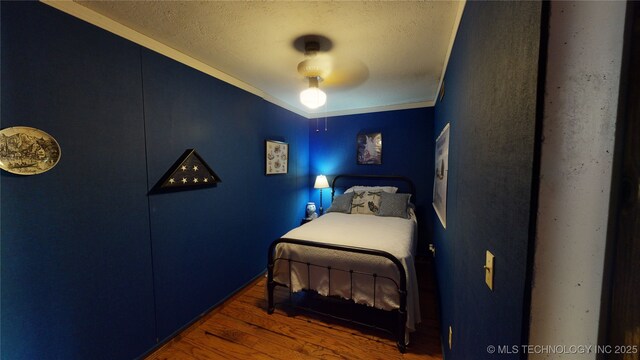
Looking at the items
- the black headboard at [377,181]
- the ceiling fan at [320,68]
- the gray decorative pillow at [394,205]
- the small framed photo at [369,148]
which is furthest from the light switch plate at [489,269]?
the small framed photo at [369,148]

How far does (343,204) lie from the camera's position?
3.31 metres

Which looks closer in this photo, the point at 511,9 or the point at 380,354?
the point at 511,9

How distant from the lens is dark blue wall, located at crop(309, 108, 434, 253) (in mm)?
3338

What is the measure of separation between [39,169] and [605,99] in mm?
2161

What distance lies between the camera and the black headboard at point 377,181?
3.47 metres

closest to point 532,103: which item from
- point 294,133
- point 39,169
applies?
point 39,169

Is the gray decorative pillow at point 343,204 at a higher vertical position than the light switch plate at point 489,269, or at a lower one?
lower

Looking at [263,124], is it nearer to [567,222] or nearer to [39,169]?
[39,169]

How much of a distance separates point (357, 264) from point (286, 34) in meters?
1.86

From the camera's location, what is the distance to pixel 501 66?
67 cm

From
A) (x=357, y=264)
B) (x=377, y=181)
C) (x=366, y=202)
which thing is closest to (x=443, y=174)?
(x=357, y=264)

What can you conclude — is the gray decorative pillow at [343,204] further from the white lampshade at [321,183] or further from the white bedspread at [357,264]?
the white bedspread at [357,264]

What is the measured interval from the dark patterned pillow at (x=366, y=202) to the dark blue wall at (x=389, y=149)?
53 centimetres

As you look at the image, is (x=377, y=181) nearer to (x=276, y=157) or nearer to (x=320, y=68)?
(x=276, y=157)
